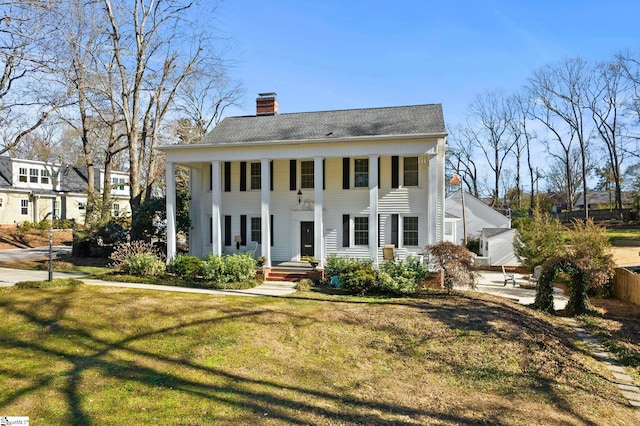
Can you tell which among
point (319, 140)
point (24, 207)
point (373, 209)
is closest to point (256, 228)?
point (319, 140)

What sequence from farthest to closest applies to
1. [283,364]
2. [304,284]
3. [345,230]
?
[345,230] < [304,284] < [283,364]

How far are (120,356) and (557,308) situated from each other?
44.9ft

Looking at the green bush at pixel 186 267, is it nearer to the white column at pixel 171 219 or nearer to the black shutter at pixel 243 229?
the white column at pixel 171 219

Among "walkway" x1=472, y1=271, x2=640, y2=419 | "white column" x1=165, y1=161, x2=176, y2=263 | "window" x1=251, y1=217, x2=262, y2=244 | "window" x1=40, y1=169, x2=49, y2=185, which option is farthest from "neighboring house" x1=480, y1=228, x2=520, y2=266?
"window" x1=40, y1=169, x2=49, y2=185

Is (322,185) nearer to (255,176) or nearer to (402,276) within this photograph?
(255,176)

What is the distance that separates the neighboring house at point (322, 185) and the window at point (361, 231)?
5cm

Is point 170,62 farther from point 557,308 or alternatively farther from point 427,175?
point 557,308

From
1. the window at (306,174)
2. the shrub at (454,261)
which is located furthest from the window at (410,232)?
the window at (306,174)

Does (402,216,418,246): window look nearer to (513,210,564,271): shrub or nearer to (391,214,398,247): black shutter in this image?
(391,214,398,247): black shutter

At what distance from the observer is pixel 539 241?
64.9 ft

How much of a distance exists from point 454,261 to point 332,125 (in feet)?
29.6

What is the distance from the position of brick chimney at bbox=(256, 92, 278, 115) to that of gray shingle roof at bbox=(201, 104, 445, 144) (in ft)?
2.26

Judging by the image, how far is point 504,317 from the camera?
10.6 m

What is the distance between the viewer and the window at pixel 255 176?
19391mm
